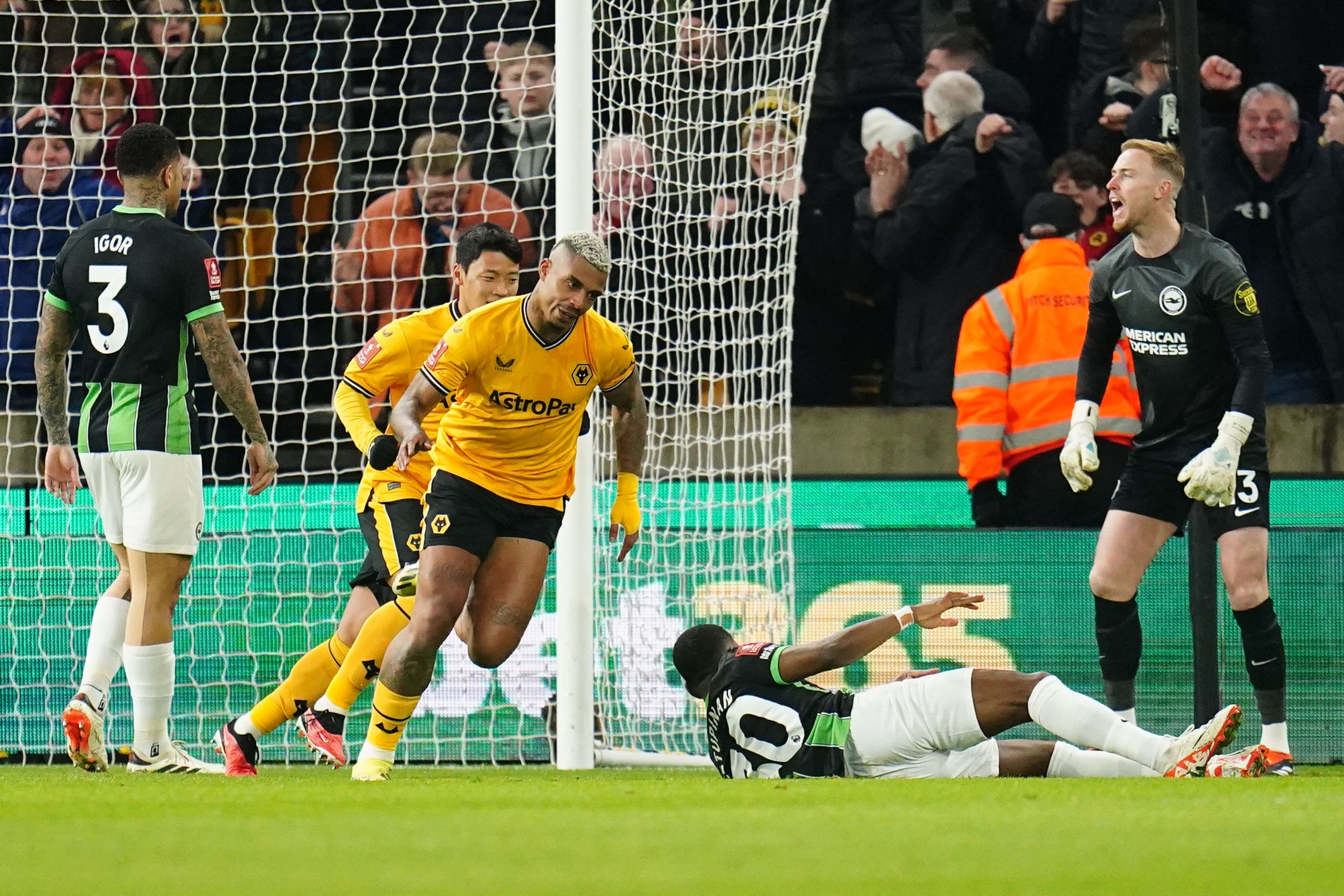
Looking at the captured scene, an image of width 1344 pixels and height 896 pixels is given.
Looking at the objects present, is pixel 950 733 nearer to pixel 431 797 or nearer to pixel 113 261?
pixel 431 797

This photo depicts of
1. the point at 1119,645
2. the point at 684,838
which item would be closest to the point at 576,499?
the point at 1119,645

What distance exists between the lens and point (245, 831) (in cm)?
410

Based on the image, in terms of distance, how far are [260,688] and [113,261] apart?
2510 mm

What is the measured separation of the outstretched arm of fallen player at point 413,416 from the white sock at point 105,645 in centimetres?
139

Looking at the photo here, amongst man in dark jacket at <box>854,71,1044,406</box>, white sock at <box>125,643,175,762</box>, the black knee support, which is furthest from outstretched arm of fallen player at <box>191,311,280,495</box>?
man in dark jacket at <box>854,71,1044,406</box>

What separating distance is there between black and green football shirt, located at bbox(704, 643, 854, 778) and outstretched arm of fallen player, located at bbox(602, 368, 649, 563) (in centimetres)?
74

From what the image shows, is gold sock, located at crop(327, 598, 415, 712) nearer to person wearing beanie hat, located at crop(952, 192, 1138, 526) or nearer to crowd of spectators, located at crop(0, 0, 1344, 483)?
crowd of spectators, located at crop(0, 0, 1344, 483)

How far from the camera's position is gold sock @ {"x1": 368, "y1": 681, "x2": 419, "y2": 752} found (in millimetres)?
5902

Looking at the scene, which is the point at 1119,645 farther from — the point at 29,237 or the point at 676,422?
the point at 29,237

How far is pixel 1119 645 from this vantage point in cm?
659

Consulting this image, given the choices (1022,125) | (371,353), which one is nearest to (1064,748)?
(371,353)

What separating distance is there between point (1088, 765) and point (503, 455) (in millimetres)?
2265

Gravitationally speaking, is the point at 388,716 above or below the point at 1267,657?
below

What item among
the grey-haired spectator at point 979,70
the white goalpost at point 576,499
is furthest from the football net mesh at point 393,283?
the grey-haired spectator at point 979,70
